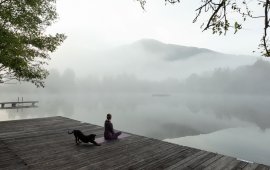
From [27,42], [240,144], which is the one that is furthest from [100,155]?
[240,144]

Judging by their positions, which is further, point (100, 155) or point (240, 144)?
point (240, 144)

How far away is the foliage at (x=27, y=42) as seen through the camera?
13891 millimetres

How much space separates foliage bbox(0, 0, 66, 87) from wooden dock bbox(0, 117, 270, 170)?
4.36 meters

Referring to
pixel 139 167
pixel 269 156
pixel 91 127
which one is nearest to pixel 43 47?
pixel 91 127

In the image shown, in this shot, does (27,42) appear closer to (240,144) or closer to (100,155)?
(100,155)

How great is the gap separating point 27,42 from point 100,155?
11.6 m

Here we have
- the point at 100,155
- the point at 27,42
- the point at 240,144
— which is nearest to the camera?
the point at 100,155

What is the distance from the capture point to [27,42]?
18.3m

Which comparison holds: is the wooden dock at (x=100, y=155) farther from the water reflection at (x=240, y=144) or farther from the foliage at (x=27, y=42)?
the water reflection at (x=240, y=144)

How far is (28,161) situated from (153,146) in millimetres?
5838

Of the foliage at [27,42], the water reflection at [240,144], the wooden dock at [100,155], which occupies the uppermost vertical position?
the foliage at [27,42]

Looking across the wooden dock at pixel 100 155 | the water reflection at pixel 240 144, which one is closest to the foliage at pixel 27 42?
the wooden dock at pixel 100 155

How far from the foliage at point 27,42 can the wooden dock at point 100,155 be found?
172 inches

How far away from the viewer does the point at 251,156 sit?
26.3 meters
